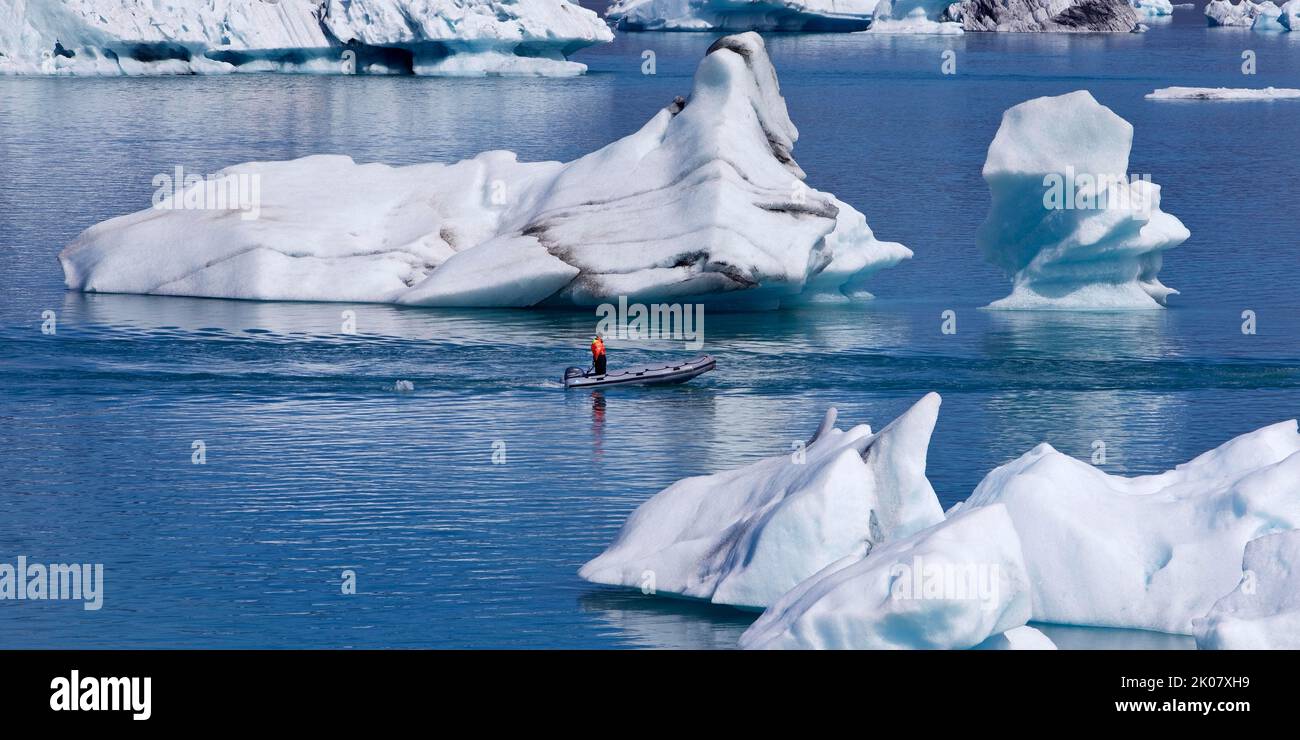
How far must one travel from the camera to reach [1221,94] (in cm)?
9100

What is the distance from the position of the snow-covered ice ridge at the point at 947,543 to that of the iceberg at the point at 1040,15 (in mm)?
119314

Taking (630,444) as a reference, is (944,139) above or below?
above

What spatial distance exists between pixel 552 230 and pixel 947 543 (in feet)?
72.9

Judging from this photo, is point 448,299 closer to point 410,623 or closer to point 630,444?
point 630,444

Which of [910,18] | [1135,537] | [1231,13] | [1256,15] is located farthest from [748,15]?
[1135,537]

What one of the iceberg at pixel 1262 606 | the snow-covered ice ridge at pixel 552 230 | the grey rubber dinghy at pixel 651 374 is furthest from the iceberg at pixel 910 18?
the iceberg at pixel 1262 606

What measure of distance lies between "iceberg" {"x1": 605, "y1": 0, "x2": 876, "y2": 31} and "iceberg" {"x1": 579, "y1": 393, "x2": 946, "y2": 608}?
98.5 meters

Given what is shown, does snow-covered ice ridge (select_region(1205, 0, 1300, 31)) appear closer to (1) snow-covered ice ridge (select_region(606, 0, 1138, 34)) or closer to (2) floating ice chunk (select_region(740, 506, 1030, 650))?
(1) snow-covered ice ridge (select_region(606, 0, 1138, 34))

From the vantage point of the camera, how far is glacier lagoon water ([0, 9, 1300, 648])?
22141mm

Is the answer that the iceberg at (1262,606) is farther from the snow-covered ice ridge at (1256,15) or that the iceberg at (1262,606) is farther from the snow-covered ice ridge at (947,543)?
the snow-covered ice ridge at (1256,15)

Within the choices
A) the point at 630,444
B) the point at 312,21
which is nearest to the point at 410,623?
the point at 630,444

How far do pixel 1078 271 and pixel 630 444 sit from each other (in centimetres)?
1312

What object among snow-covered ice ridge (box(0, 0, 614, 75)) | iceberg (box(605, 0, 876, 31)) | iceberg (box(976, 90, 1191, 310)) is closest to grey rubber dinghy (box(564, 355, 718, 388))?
iceberg (box(976, 90, 1191, 310))

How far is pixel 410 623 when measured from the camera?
70.0 ft
